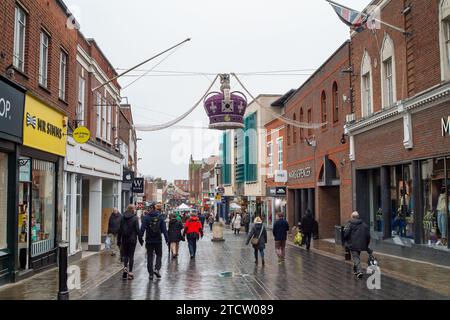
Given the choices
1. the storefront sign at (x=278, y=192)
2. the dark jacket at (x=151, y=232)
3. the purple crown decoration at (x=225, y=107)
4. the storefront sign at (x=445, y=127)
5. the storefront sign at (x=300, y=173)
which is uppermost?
the purple crown decoration at (x=225, y=107)

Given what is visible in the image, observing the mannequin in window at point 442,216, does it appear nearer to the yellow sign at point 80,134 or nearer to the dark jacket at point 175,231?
the dark jacket at point 175,231

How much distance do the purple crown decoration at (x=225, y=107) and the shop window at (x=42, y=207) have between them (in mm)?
5491

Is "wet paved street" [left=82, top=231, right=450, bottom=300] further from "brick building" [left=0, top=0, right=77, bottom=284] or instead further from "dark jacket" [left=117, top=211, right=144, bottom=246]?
"brick building" [left=0, top=0, right=77, bottom=284]

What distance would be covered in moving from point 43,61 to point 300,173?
68.0 ft

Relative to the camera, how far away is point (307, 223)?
2205cm

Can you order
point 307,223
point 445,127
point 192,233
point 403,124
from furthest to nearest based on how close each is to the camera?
point 307,223 < point 192,233 < point 403,124 < point 445,127

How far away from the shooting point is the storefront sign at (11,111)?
11484 mm

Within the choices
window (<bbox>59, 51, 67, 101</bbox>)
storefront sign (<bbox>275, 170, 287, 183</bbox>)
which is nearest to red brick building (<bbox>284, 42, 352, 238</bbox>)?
→ storefront sign (<bbox>275, 170, 287, 183</bbox>)

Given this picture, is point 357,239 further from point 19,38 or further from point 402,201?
point 19,38

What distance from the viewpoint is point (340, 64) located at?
24.7 metres

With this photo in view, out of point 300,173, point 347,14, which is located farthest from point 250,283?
point 300,173

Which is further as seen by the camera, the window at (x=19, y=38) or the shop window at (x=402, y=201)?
the shop window at (x=402, y=201)

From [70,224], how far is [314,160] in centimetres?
1594

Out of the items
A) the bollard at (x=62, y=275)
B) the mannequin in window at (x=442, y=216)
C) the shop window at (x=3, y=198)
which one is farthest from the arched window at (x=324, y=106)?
the bollard at (x=62, y=275)
